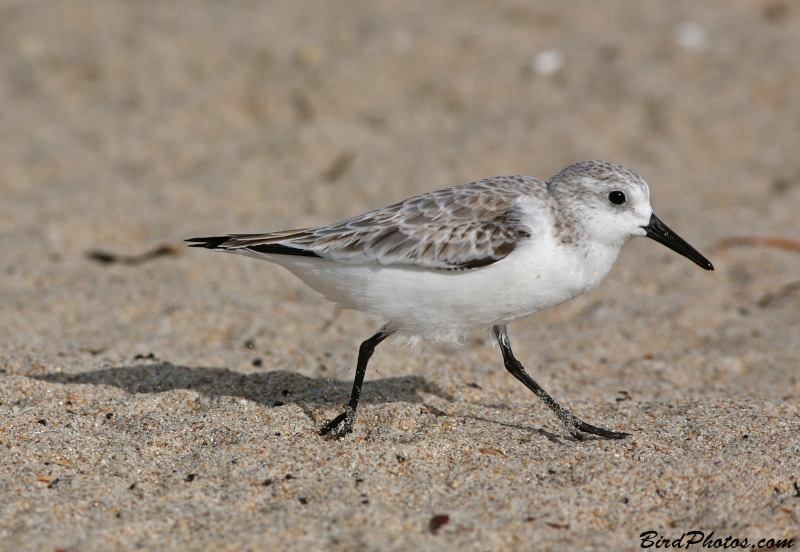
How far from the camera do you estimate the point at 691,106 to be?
322 inches

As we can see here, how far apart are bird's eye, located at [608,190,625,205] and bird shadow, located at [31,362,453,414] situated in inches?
52.8

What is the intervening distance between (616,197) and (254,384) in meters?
2.07

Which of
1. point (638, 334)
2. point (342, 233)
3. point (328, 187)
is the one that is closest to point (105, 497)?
point (342, 233)

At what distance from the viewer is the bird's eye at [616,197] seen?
395cm

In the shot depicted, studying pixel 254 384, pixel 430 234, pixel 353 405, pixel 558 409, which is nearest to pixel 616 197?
pixel 430 234

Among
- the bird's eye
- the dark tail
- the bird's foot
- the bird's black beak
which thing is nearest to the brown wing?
the dark tail

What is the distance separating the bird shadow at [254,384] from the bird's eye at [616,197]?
1.34 meters

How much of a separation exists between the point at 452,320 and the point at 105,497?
1629 mm

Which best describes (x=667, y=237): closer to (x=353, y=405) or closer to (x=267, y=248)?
(x=353, y=405)

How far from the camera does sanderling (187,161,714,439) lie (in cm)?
377

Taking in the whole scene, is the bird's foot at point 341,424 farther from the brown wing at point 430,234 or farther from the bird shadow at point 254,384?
the brown wing at point 430,234

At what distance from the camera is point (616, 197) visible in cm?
395

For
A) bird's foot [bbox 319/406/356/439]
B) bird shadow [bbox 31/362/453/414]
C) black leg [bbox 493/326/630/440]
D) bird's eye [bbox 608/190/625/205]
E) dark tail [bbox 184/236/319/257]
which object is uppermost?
bird's eye [bbox 608/190/625/205]

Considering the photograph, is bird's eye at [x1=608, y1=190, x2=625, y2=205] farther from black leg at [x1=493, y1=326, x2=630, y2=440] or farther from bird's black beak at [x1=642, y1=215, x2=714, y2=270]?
black leg at [x1=493, y1=326, x2=630, y2=440]
